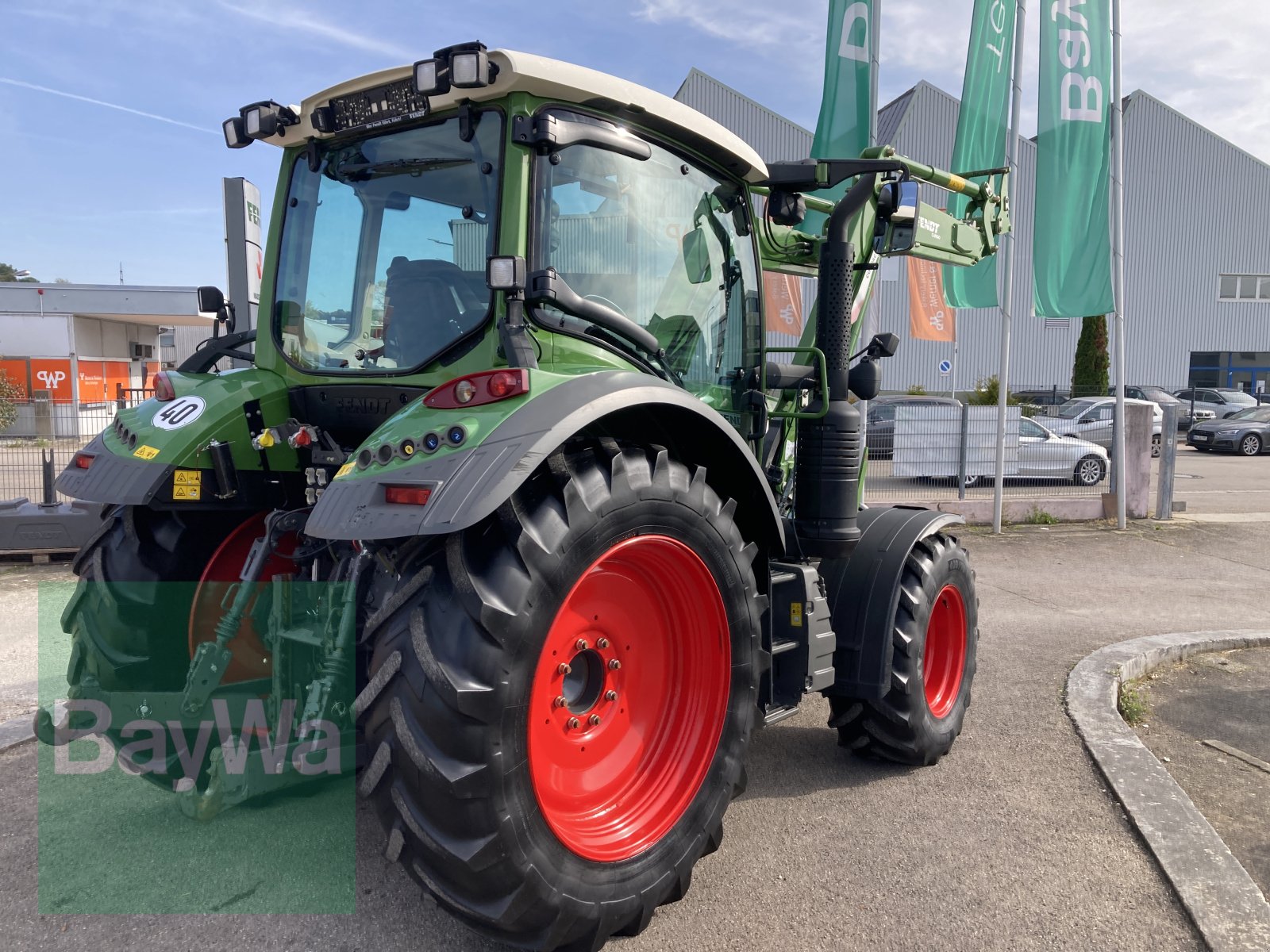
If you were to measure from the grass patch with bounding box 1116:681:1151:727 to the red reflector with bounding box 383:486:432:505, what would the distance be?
4.20 metres

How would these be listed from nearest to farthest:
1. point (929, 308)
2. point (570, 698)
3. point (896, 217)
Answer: point (570, 698)
point (896, 217)
point (929, 308)

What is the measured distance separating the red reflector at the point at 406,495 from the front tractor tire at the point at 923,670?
2.22 metres

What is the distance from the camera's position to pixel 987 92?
10836mm

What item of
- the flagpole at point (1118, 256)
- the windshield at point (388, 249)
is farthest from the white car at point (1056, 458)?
the windshield at point (388, 249)

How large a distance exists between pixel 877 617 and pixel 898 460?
8402 mm

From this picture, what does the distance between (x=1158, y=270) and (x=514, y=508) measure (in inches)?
1489

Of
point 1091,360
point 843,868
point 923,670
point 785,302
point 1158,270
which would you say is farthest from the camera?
point 1158,270

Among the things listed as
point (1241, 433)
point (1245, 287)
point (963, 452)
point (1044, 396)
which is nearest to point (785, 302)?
point (963, 452)

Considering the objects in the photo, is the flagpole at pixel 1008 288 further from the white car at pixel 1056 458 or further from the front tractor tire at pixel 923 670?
the front tractor tire at pixel 923 670

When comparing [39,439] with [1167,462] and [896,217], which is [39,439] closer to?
[896,217]

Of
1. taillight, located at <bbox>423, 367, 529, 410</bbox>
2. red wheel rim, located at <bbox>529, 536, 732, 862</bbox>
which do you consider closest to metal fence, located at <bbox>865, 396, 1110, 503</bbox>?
red wheel rim, located at <bbox>529, 536, 732, 862</bbox>

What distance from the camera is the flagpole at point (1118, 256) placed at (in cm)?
1122

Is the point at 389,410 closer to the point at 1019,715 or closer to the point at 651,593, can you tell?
the point at 651,593

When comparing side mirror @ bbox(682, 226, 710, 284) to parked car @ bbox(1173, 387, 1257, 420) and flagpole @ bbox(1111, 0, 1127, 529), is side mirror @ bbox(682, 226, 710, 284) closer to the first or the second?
flagpole @ bbox(1111, 0, 1127, 529)
